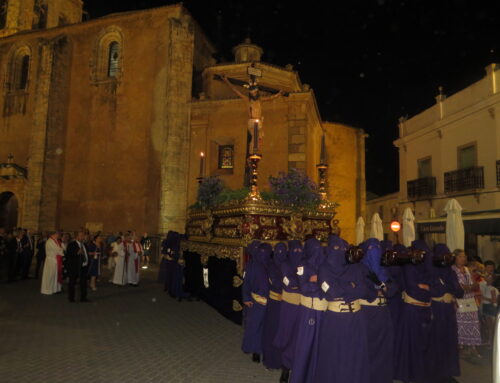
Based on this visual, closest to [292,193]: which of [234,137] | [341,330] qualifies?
[341,330]

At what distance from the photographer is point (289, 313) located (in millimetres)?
5016

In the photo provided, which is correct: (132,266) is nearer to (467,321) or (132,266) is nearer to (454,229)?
(467,321)

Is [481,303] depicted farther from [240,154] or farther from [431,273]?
[240,154]

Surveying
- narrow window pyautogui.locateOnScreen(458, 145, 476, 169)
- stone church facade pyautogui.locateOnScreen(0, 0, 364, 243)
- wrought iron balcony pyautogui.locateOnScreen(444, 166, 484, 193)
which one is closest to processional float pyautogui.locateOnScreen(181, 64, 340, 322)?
stone church facade pyautogui.locateOnScreen(0, 0, 364, 243)

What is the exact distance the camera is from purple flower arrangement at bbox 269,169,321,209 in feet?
25.0

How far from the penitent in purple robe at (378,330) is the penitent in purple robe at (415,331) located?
1.92ft

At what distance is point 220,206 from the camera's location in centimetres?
816

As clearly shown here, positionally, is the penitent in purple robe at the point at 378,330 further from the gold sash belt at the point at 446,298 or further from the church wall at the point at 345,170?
the church wall at the point at 345,170

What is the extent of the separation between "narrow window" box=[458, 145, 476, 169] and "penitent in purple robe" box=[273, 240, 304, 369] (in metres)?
15.3

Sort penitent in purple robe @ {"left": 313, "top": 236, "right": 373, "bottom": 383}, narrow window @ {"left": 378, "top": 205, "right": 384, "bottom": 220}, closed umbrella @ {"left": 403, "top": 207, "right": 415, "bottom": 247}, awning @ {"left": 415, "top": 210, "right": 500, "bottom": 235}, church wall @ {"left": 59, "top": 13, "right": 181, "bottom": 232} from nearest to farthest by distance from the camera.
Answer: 1. penitent in purple robe @ {"left": 313, "top": 236, "right": 373, "bottom": 383}
2. closed umbrella @ {"left": 403, "top": 207, "right": 415, "bottom": 247}
3. awning @ {"left": 415, "top": 210, "right": 500, "bottom": 235}
4. church wall @ {"left": 59, "top": 13, "right": 181, "bottom": 232}
5. narrow window @ {"left": 378, "top": 205, "right": 384, "bottom": 220}

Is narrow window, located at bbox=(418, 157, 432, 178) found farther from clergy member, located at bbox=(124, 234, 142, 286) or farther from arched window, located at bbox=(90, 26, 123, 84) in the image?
arched window, located at bbox=(90, 26, 123, 84)

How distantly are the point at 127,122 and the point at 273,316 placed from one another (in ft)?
60.0

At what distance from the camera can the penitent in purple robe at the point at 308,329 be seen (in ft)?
13.9

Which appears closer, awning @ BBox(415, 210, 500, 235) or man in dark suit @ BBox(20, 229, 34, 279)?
man in dark suit @ BBox(20, 229, 34, 279)
